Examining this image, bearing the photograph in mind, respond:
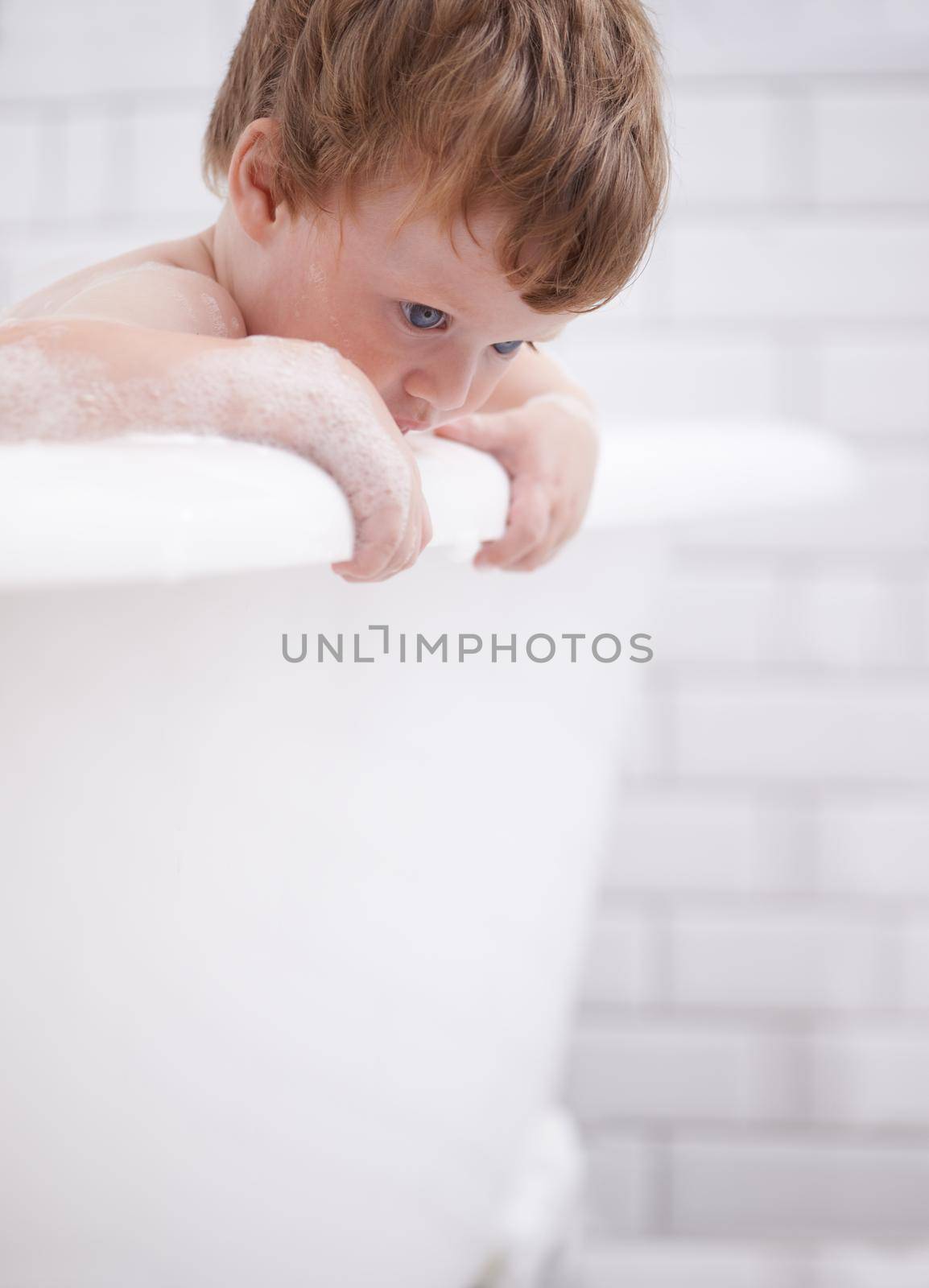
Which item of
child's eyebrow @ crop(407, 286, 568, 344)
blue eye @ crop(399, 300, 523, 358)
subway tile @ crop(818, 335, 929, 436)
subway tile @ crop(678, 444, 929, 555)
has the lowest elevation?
child's eyebrow @ crop(407, 286, 568, 344)

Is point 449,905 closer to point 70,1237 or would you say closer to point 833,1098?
point 70,1237

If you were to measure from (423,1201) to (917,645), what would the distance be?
0.92 meters

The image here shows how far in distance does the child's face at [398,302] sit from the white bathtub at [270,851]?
80mm

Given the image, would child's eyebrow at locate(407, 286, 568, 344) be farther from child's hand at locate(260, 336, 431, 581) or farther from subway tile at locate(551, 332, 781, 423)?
subway tile at locate(551, 332, 781, 423)

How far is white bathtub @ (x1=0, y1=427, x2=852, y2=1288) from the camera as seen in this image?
42 cm

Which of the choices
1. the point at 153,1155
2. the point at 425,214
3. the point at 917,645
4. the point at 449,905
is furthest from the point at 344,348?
the point at 917,645

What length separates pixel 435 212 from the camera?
2.02 feet

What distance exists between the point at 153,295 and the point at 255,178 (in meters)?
0.10

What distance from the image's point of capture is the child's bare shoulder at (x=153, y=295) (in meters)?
0.61

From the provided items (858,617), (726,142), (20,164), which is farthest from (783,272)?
(20,164)

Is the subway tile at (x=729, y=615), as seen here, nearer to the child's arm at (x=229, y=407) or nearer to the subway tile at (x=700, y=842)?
the subway tile at (x=700, y=842)

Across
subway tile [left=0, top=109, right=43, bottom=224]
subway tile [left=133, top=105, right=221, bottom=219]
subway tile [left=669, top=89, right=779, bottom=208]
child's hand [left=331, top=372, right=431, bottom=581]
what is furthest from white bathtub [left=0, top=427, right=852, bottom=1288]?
subway tile [left=0, top=109, right=43, bottom=224]

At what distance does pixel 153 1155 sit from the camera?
54cm

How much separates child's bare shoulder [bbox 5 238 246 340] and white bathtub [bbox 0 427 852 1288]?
170mm
